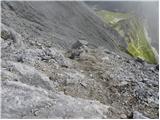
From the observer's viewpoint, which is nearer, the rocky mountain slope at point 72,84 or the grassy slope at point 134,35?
the rocky mountain slope at point 72,84

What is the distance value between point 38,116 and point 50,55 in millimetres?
8414

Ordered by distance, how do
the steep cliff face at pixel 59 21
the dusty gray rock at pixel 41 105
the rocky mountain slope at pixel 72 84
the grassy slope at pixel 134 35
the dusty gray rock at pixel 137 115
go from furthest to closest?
the grassy slope at pixel 134 35 < the steep cliff face at pixel 59 21 < the dusty gray rock at pixel 137 115 < the rocky mountain slope at pixel 72 84 < the dusty gray rock at pixel 41 105

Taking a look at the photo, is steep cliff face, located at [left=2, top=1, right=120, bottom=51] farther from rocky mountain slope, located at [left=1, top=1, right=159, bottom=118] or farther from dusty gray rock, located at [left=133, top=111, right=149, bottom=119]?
dusty gray rock, located at [left=133, top=111, right=149, bottom=119]

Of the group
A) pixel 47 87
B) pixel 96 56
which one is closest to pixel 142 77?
pixel 96 56

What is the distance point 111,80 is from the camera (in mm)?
23797

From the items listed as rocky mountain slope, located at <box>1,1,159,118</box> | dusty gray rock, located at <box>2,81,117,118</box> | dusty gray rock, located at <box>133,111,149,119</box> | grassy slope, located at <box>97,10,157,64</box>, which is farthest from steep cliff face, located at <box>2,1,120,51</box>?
grassy slope, located at <box>97,10,157,64</box>

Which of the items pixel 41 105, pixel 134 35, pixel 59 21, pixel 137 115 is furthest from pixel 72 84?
pixel 134 35

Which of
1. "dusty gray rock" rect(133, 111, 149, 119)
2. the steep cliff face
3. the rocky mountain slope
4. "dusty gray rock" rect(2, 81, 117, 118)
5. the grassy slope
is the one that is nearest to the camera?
"dusty gray rock" rect(2, 81, 117, 118)

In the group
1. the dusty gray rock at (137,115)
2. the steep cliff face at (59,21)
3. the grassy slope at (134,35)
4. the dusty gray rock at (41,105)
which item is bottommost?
the grassy slope at (134,35)

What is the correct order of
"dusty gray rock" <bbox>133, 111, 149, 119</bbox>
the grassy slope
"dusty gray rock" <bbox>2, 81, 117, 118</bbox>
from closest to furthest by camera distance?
"dusty gray rock" <bbox>2, 81, 117, 118</bbox> → "dusty gray rock" <bbox>133, 111, 149, 119</bbox> → the grassy slope

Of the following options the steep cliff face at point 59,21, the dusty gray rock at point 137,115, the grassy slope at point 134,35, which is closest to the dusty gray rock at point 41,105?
the dusty gray rock at point 137,115

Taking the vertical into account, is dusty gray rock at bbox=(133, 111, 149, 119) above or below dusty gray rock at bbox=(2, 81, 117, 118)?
below

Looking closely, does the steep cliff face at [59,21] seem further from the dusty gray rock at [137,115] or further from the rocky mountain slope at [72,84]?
the dusty gray rock at [137,115]

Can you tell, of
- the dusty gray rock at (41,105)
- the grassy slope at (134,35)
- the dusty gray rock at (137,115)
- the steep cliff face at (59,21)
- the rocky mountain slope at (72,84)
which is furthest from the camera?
the grassy slope at (134,35)
